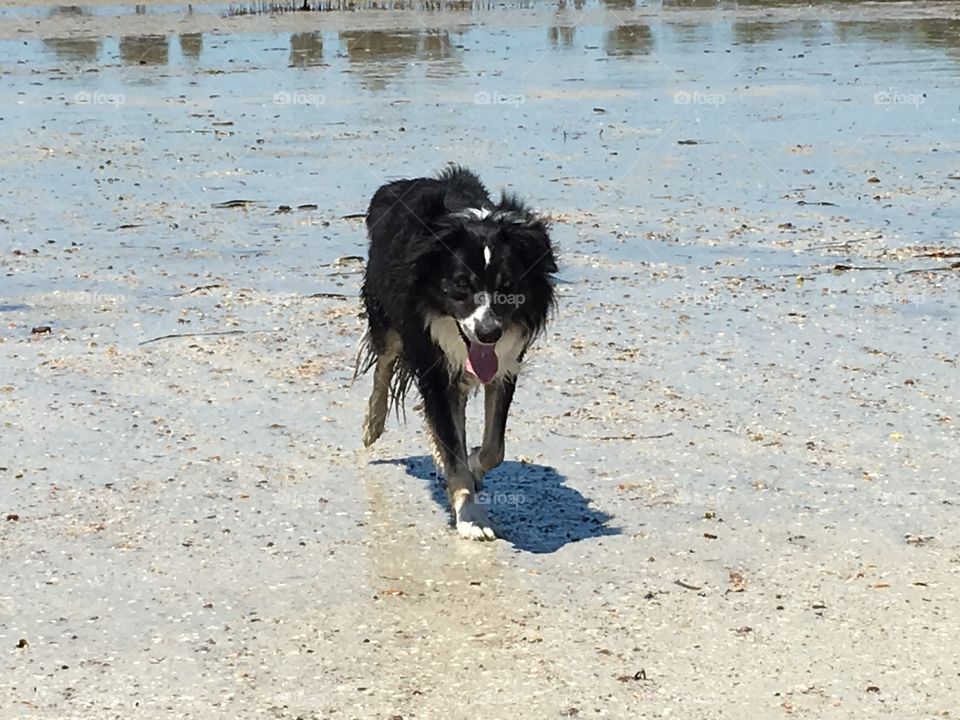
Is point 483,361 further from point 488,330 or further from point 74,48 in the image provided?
point 74,48

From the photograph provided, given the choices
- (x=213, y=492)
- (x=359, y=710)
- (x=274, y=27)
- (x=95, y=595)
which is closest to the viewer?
(x=359, y=710)

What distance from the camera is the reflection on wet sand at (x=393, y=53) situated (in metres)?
22.3

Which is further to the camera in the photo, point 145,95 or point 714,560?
point 145,95

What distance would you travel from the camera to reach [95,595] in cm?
582

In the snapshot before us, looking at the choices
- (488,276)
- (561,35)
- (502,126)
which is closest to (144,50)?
(561,35)

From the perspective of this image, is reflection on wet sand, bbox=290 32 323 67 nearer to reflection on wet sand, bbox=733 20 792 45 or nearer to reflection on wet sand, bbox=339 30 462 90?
reflection on wet sand, bbox=339 30 462 90

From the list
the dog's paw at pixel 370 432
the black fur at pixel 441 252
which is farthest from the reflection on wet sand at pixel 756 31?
the black fur at pixel 441 252

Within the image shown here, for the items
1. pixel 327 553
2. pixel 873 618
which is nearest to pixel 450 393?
pixel 327 553

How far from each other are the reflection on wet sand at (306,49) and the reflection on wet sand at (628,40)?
4.18 metres

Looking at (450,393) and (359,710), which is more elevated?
(450,393)

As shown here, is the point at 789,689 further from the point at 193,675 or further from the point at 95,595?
the point at 95,595

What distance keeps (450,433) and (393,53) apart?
18.8 m

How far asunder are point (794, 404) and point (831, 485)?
1046 mm

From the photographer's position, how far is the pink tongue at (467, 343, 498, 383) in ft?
22.0
